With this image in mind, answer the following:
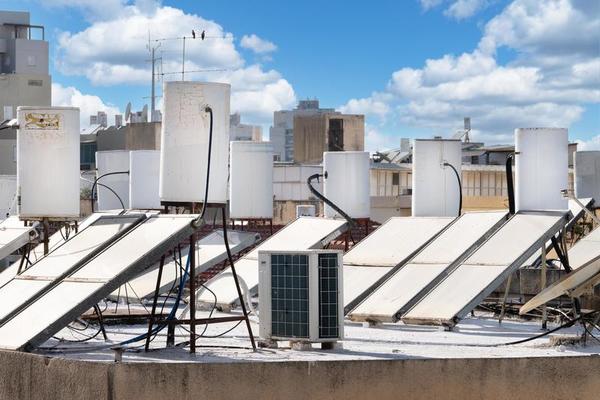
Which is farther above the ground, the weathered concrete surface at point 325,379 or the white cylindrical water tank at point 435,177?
the white cylindrical water tank at point 435,177

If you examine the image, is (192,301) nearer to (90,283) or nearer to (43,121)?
(90,283)

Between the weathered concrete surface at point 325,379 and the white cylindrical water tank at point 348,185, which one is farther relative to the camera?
the white cylindrical water tank at point 348,185

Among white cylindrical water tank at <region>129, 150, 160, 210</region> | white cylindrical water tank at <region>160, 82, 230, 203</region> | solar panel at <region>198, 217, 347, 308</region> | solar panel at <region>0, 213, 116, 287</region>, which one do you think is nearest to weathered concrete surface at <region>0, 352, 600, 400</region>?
white cylindrical water tank at <region>160, 82, 230, 203</region>

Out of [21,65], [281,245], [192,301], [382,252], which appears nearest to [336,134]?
[21,65]

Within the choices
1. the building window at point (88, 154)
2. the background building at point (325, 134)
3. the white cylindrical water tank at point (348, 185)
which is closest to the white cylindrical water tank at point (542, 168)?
the white cylindrical water tank at point (348, 185)

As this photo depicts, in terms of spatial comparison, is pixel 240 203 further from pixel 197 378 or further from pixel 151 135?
pixel 151 135

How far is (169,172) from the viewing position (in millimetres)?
13109

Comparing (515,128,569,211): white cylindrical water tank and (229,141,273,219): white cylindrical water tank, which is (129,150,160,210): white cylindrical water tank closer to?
(229,141,273,219): white cylindrical water tank

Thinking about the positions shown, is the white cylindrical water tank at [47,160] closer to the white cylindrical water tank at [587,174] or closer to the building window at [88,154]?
the white cylindrical water tank at [587,174]

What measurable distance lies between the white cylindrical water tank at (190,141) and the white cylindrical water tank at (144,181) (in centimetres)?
1330

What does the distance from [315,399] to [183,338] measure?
3.26 m

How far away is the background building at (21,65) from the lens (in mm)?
78688

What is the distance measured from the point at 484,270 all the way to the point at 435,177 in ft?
18.1

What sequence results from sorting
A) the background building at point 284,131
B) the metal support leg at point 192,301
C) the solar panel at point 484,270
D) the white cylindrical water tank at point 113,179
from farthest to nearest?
the background building at point 284,131 < the white cylindrical water tank at point 113,179 < the solar panel at point 484,270 < the metal support leg at point 192,301
